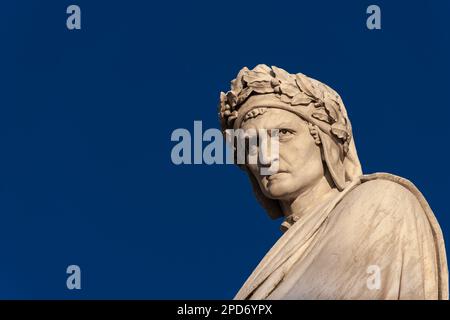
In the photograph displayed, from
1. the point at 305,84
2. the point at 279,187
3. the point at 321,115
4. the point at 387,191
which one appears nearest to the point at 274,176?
the point at 279,187

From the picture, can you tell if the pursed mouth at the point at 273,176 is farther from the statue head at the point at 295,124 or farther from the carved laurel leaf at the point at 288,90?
the carved laurel leaf at the point at 288,90

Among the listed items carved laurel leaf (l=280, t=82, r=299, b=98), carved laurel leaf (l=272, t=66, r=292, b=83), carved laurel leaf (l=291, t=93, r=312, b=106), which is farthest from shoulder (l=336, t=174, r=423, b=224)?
carved laurel leaf (l=272, t=66, r=292, b=83)

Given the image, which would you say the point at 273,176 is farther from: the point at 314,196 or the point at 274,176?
the point at 314,196

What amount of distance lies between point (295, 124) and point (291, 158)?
398mm

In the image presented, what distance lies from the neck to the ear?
12 centimetres

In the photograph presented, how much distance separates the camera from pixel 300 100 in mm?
24062

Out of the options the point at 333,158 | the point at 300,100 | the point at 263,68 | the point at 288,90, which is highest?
the point at 263,68

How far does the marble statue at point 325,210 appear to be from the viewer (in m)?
22.0

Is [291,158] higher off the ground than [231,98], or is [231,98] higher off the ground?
[231,98]

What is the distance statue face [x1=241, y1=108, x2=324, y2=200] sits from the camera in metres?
23.8

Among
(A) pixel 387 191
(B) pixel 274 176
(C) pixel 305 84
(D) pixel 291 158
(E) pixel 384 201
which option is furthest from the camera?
(C) pixel 305 84

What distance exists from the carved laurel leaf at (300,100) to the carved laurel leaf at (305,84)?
0.07m
